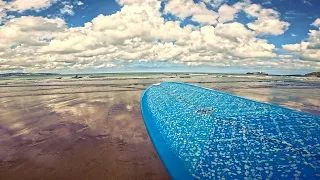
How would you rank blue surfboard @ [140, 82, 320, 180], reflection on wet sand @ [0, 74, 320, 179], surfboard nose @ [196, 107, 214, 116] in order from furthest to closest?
1. surfboard nose @ [196, 107, 214, 116]
2. reflection on wet sand @ [0, 74, 320, 179]
3. blue surfboard @ [140, 82, 320, 180]

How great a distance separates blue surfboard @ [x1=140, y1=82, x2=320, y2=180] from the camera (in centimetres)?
258

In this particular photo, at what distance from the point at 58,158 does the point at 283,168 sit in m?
4.25

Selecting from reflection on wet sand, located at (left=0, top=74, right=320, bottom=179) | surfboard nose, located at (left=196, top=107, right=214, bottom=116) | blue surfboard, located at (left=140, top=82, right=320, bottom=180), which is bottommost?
reflection on wet sand, located at (left=0, top=74, right=320, bottom=179)

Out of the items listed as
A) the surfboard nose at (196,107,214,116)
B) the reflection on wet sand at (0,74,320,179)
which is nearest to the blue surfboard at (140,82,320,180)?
the surfboard nose at (196,107,214,116)

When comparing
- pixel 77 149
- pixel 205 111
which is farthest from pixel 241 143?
pixel 77 149

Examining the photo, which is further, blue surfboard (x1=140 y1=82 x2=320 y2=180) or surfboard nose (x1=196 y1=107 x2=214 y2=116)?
surfboard nose (x1=196 y1=107 x2=214 y2=116)

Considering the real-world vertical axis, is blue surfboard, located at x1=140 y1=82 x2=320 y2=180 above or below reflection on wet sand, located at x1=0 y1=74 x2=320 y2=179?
above

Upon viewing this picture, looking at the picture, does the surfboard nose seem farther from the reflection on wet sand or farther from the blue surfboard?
the reflection on wet sand

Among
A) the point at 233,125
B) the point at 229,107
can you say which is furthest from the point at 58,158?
the point at 229,107

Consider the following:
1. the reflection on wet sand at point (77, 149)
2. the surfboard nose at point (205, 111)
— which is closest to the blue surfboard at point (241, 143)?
the surfboard nose at point (205, 111)

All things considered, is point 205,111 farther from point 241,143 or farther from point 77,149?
point 77,149

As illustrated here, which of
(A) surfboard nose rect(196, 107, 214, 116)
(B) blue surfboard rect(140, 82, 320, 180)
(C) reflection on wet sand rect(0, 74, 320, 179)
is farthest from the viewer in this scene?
(A) surfboard nose rect(196, 107, 214, 116)

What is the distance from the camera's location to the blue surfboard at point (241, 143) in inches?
102

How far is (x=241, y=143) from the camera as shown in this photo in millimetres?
3197
